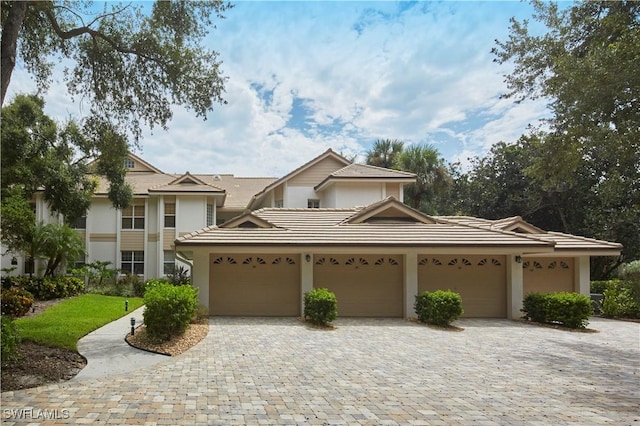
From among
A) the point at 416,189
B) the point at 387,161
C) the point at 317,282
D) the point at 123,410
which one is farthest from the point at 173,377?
the point at 387,161

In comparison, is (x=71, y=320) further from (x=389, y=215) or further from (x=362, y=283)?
(x=389, y=215)

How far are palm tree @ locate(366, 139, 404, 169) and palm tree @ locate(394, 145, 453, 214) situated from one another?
400 centimetres

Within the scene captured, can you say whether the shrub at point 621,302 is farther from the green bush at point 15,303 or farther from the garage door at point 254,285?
the green bush at point 15,303

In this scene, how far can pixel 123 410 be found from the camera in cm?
572

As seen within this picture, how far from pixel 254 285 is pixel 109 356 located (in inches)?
272

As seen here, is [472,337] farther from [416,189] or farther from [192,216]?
[416,189]

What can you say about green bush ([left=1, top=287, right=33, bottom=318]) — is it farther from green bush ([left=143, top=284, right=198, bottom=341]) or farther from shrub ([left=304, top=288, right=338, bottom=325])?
shrub ([left=304, top=288, right=338, bottom=325])

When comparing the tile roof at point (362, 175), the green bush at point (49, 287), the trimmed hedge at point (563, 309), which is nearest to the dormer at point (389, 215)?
the trimmed hedge at point (563, 309)

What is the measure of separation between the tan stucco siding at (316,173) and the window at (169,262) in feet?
26.3

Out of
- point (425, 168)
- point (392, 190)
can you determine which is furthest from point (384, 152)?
point (392, 190)

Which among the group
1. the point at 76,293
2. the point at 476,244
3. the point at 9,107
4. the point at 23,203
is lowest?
the point at 76,293

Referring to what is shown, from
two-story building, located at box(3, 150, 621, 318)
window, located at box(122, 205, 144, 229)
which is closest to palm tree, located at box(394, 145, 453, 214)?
two-story building, located at box(3, 150, 621, 318)

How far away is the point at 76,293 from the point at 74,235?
8.92 feet

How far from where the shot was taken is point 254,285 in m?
15.6
